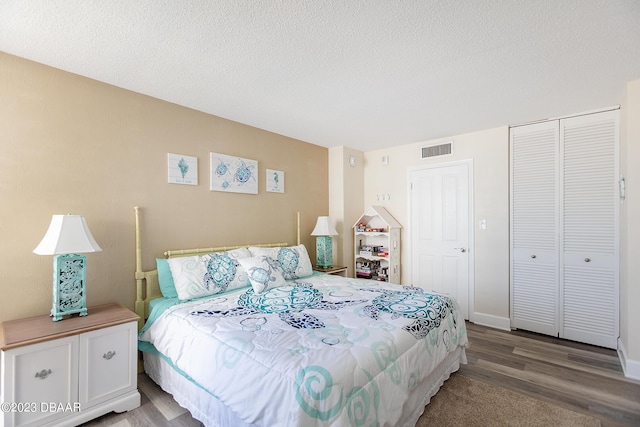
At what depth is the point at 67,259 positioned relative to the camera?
199 centimetres

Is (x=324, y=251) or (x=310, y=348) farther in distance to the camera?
(x=324, y=251)

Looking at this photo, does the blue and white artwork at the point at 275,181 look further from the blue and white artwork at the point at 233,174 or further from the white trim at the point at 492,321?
the white trim at the point at 492,321

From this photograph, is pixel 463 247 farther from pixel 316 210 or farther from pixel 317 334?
pixel 317 334

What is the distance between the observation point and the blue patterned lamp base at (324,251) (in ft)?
13.1

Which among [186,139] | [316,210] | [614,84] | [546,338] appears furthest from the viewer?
[316,210]

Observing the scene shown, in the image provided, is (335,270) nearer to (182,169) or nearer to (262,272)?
(262,272)

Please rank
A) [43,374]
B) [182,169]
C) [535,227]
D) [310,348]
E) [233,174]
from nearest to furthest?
[310,348], [43,374], [182,169], [233,174], [535,227]

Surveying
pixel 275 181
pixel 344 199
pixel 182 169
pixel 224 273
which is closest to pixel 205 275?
pixel 224 273

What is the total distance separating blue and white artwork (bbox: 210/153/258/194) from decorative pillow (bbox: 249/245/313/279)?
2.43 feet

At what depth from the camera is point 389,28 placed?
174cm

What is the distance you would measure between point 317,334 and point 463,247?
2.92 m

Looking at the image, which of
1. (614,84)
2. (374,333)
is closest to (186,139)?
(374,333)

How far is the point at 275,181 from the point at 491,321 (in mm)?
3279

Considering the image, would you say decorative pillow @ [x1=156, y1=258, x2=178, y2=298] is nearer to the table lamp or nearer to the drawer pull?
the table lamp
